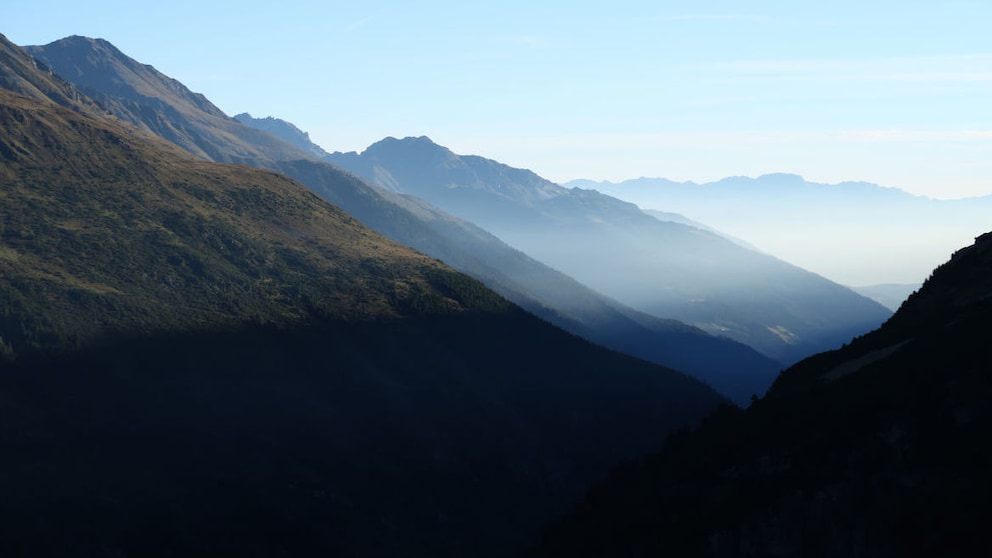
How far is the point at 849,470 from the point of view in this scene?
328 ft

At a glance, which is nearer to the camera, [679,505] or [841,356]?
[679,505]

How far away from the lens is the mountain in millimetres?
90312

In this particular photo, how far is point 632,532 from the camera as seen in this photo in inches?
4938

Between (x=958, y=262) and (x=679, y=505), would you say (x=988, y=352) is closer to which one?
(x=679, y=505)

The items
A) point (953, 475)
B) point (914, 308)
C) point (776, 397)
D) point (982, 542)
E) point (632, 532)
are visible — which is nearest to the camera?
point (982, 542)

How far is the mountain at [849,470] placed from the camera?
90312 millimetres

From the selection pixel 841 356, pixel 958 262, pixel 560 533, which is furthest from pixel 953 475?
pixel 958 262

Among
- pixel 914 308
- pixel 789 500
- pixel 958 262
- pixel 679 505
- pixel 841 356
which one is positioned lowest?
pixel 679 505

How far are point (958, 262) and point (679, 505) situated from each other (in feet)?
247

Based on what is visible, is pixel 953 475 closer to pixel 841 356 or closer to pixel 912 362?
pixel 912 362

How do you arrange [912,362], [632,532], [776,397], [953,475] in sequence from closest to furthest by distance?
[953,475] < [912,362] < [632,532] < [776,397]

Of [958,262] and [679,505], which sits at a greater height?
[958,262]

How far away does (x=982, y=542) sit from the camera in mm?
80438

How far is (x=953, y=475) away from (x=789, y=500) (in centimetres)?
1739
